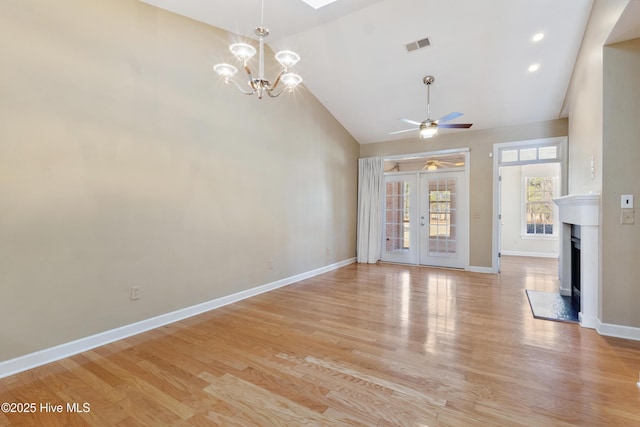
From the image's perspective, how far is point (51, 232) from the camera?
2336mm

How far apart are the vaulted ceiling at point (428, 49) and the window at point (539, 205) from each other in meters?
3.22

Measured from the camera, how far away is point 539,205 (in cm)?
773

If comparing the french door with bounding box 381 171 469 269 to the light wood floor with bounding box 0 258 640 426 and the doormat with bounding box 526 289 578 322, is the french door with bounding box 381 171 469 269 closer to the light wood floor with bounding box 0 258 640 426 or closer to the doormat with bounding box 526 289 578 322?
the doormat with bounding box 526 289 578 322

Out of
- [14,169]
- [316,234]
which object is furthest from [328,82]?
[14,169]

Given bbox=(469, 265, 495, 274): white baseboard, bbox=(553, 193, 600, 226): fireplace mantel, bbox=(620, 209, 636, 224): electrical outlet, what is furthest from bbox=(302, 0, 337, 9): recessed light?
bbox=(469, 265, 495, 274): white baseboard

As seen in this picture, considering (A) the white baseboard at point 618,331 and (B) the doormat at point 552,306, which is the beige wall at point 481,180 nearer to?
(B) the doormat at point 552,306

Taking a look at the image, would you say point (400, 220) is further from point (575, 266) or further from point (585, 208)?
point (585, 208)

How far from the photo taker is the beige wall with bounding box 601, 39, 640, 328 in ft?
8.86

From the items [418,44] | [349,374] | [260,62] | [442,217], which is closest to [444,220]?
[442,217]

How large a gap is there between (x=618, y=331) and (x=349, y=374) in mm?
2717

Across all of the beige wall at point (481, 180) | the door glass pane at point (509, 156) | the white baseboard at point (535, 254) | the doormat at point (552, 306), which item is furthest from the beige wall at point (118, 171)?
the white baseboard at point (535, 254)

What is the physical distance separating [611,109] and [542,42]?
5.06 ft

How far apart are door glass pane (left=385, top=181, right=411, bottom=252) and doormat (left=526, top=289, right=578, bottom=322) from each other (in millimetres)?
2721

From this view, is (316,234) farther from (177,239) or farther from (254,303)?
(177,239)
